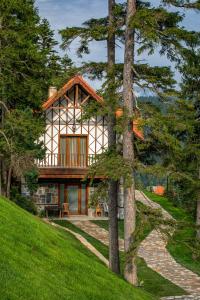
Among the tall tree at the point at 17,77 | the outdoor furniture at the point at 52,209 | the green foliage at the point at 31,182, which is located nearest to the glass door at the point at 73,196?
the outdoor furniture at the point at 52,209

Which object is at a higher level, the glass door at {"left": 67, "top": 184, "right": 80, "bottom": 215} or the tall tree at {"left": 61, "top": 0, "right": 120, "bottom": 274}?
the tall tree at {"left": 61, "top": 0, "right": 120, "bottom": 274}

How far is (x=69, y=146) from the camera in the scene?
127 ft

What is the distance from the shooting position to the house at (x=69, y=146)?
37.9 m

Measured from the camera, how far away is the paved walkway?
21684 mm

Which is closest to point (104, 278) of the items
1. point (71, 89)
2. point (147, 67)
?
point (147, 67)

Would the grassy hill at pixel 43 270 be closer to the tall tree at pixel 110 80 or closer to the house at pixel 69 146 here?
the tall tree at pixel 110 80

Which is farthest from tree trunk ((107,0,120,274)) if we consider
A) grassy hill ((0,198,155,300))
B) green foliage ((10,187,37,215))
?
green foliage ((10,187,37,215))

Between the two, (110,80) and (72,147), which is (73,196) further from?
(110,80)

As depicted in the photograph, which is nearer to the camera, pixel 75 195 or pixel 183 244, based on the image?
pixel 183 244

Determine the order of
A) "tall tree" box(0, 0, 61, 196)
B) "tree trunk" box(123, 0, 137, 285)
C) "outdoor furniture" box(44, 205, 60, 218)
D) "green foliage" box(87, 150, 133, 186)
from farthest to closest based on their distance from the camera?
"outdoor furniture" box(44, 205, 60, 218), "tall tree" box(0, 0, 61, 196), "tree trunk" box(123, 0, 137, 285), "green foliage" box(87, 150, 133, 186)

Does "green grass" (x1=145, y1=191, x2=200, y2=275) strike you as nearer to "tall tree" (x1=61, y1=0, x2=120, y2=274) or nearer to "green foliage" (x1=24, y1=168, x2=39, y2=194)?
"tall tree" (x1=61, y1=0, x2=120, y2=274)

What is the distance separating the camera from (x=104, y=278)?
14164 millimetres

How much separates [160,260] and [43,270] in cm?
1499

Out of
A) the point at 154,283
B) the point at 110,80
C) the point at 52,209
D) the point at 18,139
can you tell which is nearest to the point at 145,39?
the point at 110,80
